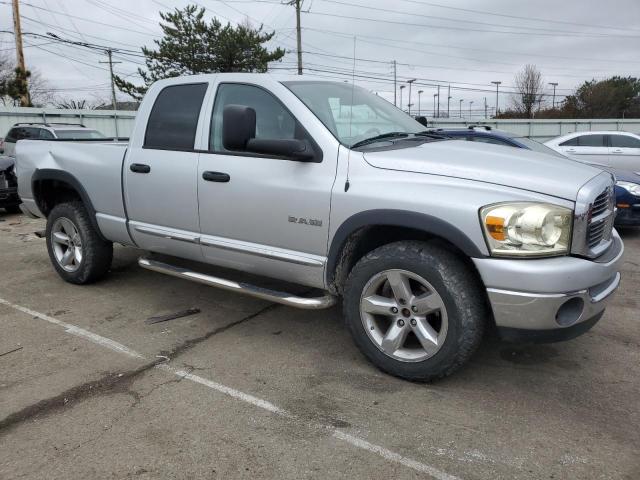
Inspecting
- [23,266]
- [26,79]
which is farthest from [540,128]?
[23,266]

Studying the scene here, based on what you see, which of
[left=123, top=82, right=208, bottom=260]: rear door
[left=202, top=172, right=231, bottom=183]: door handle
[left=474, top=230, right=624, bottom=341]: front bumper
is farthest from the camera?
[left=123, top=82, right=208, bottom=260]: rear door

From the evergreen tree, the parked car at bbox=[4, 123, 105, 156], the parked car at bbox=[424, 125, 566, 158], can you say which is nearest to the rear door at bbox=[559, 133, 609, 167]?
the parked car at bbox=[424, 125, 566, 158]

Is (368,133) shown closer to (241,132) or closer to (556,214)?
(241,132)

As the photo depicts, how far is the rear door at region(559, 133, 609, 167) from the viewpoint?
38.4 feet

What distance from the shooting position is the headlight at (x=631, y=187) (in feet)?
24.1

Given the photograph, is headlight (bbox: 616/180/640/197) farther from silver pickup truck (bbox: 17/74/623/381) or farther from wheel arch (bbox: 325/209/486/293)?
wheel arch (bbox: 325/209/486/293)

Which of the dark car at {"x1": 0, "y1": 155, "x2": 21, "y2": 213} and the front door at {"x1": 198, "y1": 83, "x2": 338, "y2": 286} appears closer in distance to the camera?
the front door at {"x1": 198, "y1": 83, "x2": 338, "y2": 286}

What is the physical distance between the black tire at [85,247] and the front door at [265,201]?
1592 millimetres

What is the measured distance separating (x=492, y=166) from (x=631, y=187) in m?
5.45

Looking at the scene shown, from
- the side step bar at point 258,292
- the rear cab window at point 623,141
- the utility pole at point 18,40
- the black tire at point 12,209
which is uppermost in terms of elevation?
the utility pole at point 18,40

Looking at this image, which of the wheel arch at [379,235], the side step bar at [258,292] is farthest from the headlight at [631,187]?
the side step bar at [258,292]

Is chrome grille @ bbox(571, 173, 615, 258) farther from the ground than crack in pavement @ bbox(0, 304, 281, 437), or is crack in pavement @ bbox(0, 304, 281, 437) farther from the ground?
chrome grille @ bbox(571, 173, 615, 258)

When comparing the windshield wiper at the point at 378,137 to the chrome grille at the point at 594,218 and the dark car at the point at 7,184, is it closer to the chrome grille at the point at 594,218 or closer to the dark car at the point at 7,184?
the chrome grille at the point at 594,218

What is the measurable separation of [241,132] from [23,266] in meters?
4.23
